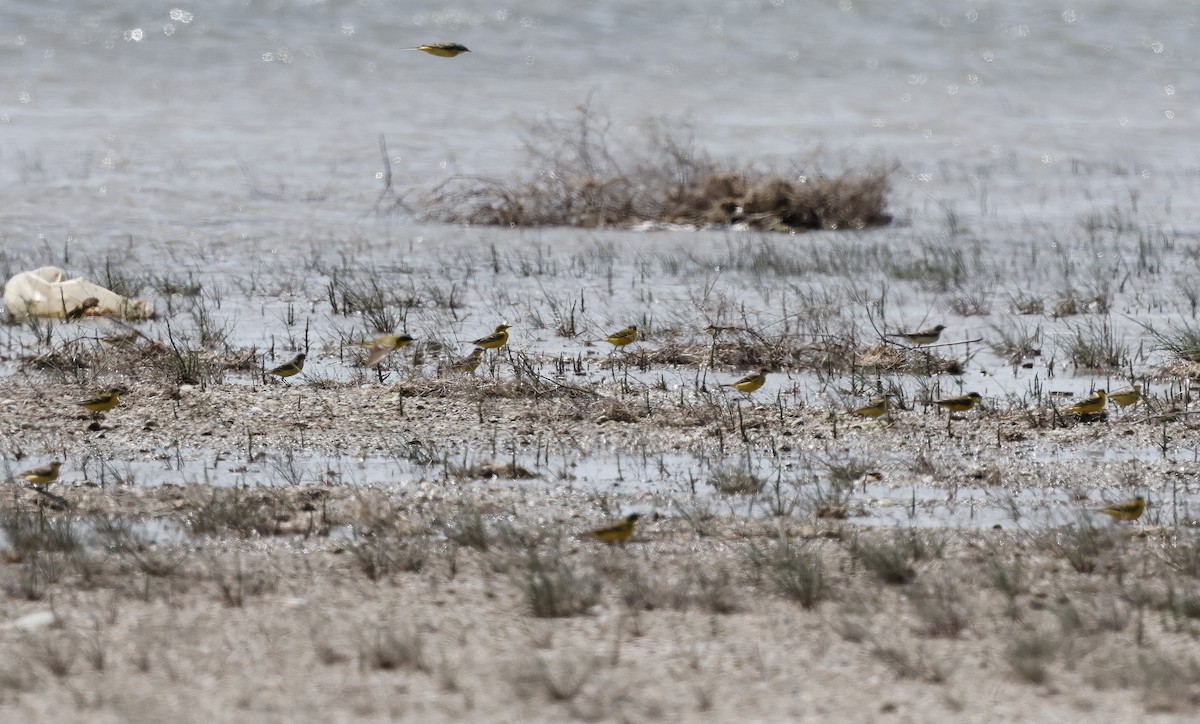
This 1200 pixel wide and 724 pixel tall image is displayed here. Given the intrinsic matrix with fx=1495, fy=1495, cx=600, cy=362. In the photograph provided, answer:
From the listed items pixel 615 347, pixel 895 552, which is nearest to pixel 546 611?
pixel 895 552

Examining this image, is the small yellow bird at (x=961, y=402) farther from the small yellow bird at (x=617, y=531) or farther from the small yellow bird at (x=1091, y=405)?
the small yellow bird at (x=617, y=531)

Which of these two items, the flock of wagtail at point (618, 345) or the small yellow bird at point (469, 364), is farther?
the small yellow bird at point (469, 364)

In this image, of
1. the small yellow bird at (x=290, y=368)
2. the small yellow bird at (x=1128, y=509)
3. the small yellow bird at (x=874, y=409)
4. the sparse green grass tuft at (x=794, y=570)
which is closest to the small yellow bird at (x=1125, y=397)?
the small yellow bird at (x=874, y=409)

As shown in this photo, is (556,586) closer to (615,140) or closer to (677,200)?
(677,200)

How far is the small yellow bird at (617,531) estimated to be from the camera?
501 centimetres

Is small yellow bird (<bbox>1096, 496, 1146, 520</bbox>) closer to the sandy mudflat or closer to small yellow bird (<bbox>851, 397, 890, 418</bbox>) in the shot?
the sandy mudflat

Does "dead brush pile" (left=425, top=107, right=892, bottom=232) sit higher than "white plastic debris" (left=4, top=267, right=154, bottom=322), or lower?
higher

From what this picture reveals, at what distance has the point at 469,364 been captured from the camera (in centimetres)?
765

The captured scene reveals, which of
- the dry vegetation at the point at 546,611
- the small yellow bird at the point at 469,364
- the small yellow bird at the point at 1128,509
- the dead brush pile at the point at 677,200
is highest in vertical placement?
the dead brush pile at the point at 677,200

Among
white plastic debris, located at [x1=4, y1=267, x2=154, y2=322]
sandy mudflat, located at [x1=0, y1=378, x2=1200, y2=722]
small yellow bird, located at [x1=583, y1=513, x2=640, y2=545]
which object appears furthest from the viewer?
white plastic debris, located at [x1=4, y1=267, x2=154, y2=322]

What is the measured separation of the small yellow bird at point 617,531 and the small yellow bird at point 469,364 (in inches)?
104

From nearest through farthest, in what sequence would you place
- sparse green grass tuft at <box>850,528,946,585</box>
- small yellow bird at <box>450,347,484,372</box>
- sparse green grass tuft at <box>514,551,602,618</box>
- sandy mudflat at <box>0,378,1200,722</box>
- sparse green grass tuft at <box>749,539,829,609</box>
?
sandy mudflat at <box>0,378,1200,722</box>, sparse green grass tuft at <box>514,551,602,618</box>, sparse green grass tuft at <box>749,539,829,609</box>, sparse green grass tuft at <box>850,528,946,585</box>, small yellow bird at <box>450,347,484,372</box>

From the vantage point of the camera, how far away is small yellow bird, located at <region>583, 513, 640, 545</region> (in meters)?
5.01

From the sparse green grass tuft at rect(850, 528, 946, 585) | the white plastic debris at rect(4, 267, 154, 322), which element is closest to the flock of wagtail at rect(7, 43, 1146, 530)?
the sparse green grass tuft at rect(850, 528, 946, 585)
